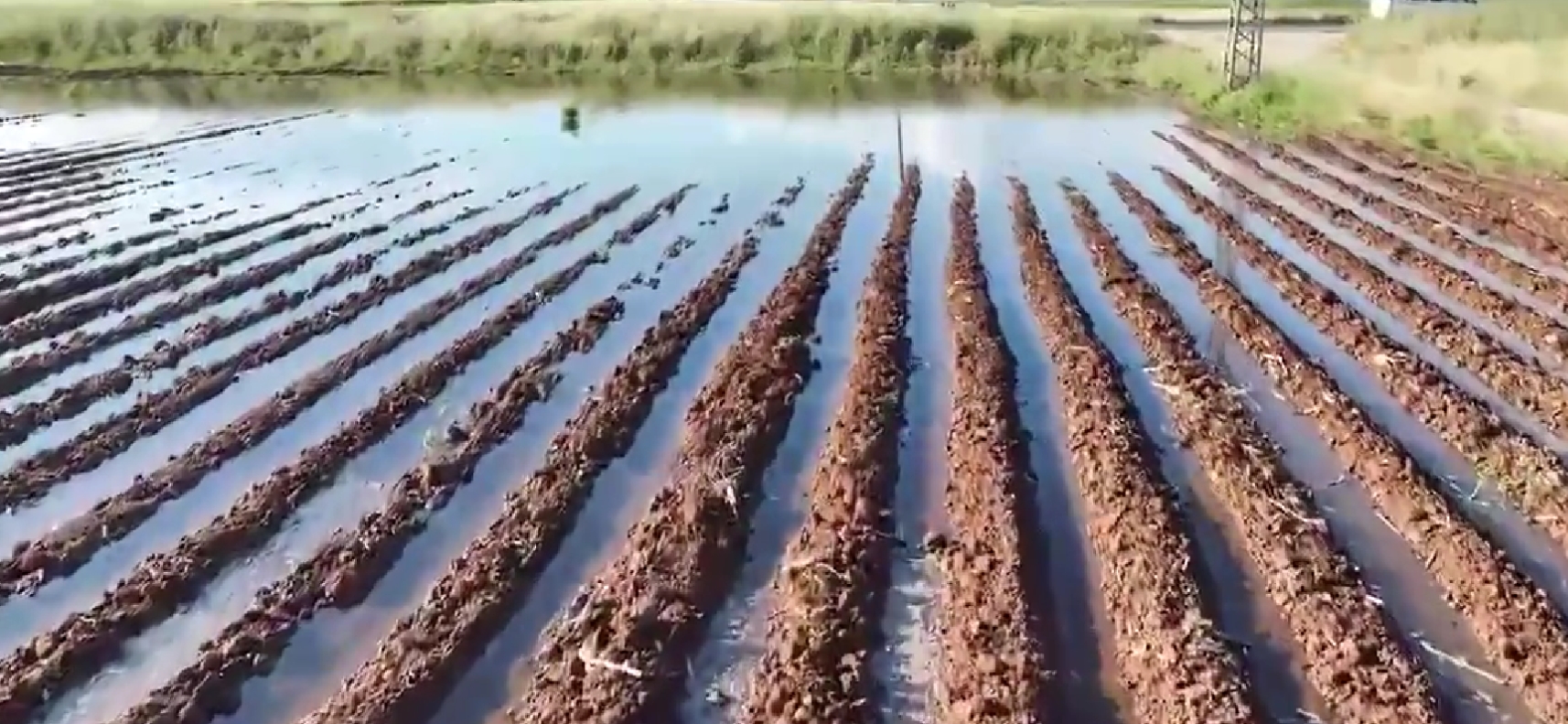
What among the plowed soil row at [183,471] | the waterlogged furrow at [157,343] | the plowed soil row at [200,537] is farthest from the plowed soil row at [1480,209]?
the waterlogged furrow at [157,343]

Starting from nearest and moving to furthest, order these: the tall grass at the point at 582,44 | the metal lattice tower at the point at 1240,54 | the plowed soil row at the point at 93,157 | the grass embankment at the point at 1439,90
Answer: the plowed soil row at the point at 93,157
the grass embankment at the point at 1439,90
the metal lattice tower at the point at 1240,54
the tall grass at the point at 582,44

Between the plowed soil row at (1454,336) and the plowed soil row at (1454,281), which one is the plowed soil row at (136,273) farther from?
the plowed soil row at (1454,281)

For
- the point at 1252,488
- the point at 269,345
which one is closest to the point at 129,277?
the point at 269,345

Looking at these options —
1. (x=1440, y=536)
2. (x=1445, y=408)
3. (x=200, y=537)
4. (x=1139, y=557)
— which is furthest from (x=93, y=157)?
(x=1440, y=536)

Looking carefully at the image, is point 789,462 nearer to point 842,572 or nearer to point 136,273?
point 842,572

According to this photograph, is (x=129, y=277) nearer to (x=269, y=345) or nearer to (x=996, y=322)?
(x=269, y=345)

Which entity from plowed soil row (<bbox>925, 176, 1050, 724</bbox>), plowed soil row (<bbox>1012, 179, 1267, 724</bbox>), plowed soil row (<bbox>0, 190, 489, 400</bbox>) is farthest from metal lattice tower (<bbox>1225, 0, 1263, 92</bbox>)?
plowed soil row (<bbox>925, 176, 1050, 724</bbox>)
